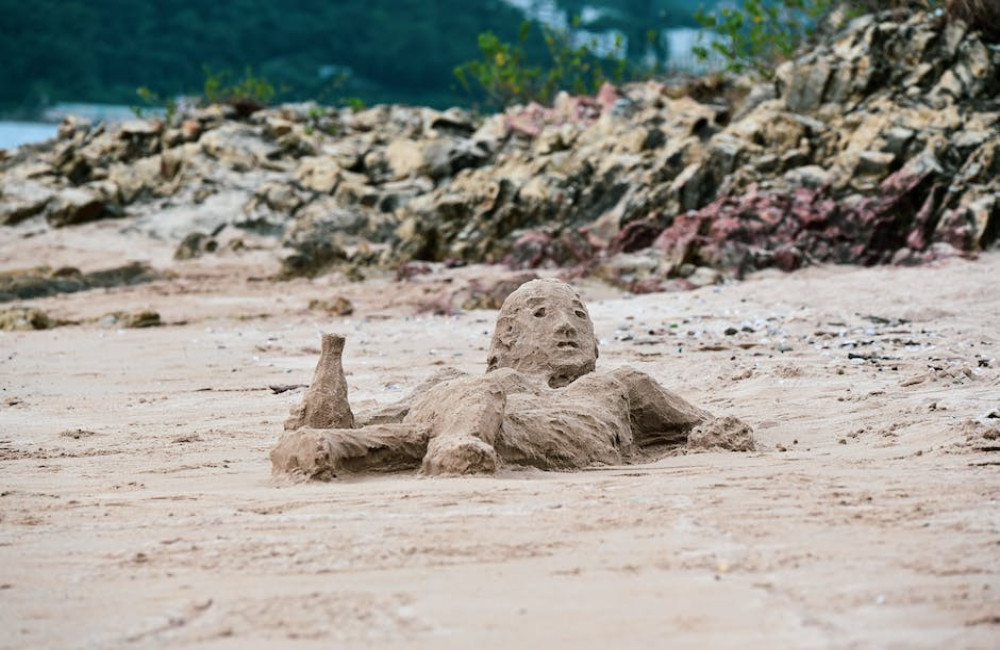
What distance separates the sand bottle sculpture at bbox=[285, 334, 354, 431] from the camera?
244 inches

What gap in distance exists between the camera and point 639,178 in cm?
1652

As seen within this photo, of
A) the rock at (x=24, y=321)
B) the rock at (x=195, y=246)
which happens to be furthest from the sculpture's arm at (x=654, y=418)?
the rock at (x=195, y=246)

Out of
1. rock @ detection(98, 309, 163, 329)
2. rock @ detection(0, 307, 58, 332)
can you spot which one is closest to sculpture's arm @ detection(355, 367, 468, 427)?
rock @ detection(98, 309, 163, 329)

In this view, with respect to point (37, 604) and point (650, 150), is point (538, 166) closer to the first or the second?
point (650, 150)

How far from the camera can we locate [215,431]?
24.1 feet

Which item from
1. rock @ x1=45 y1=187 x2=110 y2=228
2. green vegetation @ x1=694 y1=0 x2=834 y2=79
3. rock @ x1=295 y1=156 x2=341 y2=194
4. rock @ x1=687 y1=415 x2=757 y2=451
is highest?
green vegetation @ x1=694 y1=0 x2=834 y2=79

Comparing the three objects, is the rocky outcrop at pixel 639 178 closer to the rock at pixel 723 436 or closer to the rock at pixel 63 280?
the rock at pixel 63 280

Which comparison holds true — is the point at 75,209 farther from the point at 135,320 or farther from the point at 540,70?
the point at 540,70

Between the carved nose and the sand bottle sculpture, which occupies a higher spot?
the carved nose

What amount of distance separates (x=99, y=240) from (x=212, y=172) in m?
2.71

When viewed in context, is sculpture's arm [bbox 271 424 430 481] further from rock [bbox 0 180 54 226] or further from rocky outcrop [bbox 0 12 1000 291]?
rock [bbox 0 180 54 226]

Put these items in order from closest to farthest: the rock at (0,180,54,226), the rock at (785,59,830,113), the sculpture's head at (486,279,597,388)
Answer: the sculpture's head at (486,279,597,388) < the rock at (785,59,830,113) < the rock at (0,180,54,226)

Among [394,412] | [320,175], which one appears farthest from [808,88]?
[394,412]

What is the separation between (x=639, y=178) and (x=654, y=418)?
10316mm
